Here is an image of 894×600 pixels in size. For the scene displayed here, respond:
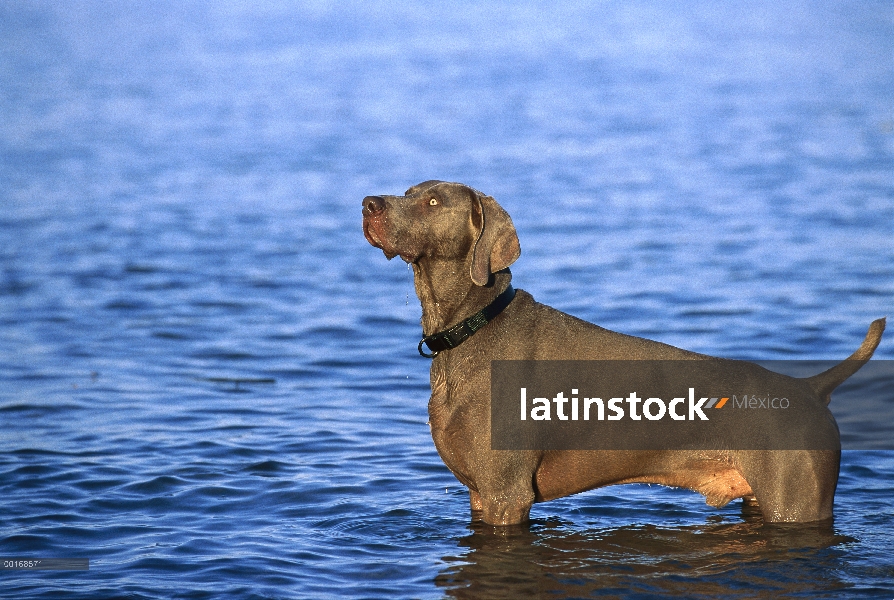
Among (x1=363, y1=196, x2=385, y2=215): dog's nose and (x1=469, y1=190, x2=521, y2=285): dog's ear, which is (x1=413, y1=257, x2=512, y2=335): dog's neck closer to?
(x1=469, y1=190, x2=521, y2=285): dog's ear

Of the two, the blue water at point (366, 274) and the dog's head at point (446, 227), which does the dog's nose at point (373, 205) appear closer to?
the dog's head at point (446, 227)

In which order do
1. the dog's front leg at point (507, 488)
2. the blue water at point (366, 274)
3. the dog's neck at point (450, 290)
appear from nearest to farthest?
1. the dog's front leg at point (507, 488)
2. the dog's neck at point (450, 290)
3. the blue water at point (366, 274)

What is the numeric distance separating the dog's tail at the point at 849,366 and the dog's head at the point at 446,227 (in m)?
1.75

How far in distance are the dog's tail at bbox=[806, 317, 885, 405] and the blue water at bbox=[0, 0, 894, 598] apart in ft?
2.60

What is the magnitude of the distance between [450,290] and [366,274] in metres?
7.96

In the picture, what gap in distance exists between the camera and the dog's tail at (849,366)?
6.54 meters

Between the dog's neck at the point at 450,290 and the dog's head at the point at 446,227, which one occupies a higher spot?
the dog's head at the point at 446,227

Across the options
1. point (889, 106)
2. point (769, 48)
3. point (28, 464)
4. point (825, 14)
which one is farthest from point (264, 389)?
point (825, 14)

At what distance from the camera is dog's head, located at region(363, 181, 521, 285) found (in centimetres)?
643

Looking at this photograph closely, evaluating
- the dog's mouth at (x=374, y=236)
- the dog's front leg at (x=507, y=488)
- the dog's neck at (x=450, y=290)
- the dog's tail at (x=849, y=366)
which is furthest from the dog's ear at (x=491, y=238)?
the dog's tail at (x=849, y=366)

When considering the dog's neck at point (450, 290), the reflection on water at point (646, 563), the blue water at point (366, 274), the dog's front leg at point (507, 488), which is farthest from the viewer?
the blue water at point (366, 274)

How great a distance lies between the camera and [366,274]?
14.5 m

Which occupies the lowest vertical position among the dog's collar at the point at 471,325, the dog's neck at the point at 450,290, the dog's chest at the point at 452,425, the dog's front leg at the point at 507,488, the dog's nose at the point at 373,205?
the dog's front leg at the point at 507,488

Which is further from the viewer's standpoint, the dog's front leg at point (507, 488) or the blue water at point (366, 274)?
the blue water at point (366, 274)
